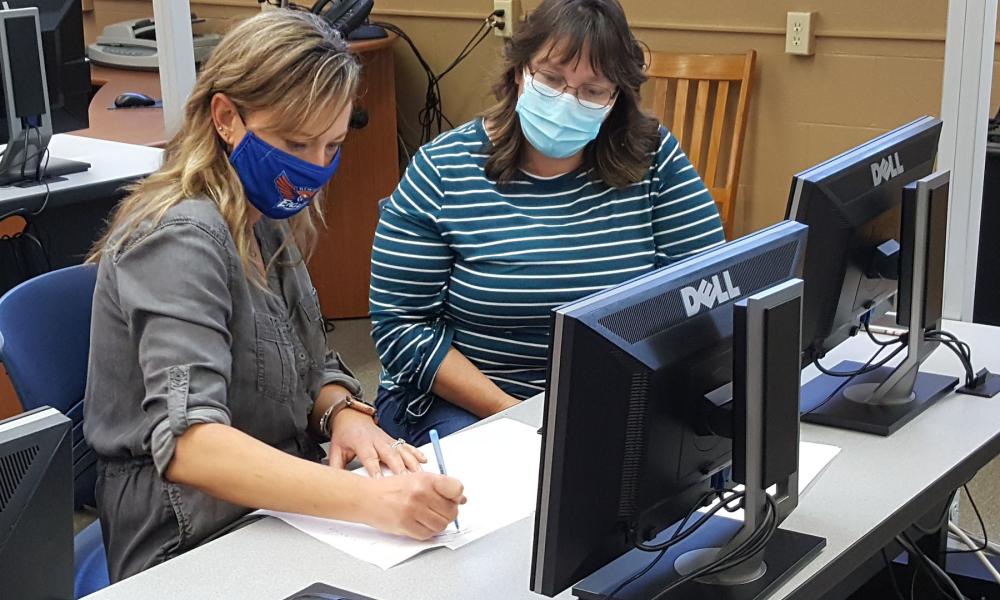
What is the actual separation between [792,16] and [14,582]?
3044mm

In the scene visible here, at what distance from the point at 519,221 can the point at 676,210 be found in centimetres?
28

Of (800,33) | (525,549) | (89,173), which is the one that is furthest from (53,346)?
(800,33)

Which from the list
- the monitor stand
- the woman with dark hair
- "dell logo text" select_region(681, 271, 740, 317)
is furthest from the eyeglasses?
the monitor stand

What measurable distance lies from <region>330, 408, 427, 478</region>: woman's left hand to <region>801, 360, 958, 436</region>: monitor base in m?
0.57

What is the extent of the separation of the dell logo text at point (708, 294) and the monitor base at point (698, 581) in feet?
0.88

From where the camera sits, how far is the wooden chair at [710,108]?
3.61 meters

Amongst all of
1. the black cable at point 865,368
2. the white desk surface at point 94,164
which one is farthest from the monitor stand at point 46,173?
the black cable at point 865,368

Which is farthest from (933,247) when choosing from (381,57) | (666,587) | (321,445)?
(381,57)

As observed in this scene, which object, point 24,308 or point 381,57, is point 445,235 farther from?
point 381,57

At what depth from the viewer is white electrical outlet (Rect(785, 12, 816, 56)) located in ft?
11.4

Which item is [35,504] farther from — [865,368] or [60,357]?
[865,368]

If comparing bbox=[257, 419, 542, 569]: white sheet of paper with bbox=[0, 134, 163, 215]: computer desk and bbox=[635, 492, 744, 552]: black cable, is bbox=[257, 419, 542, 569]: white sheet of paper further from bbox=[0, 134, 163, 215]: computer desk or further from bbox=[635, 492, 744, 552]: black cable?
bbox=[0, 134, 163, 215]: computer desk

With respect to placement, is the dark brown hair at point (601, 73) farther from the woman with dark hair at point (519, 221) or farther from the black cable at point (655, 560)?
the black cable at point (655, 560)

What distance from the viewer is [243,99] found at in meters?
1.44
